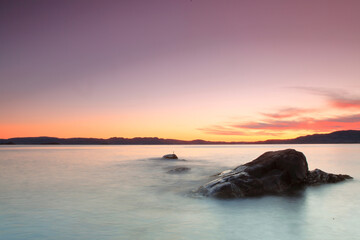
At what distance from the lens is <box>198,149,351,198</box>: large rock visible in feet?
39.7

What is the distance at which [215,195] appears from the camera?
38.3 ft

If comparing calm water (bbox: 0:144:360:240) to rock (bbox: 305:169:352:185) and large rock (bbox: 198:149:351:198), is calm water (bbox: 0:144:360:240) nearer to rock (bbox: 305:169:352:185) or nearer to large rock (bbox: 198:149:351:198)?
large rock (bbox: 198:149:351:198)

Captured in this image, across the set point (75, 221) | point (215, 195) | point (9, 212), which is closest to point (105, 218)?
point (75, 221)

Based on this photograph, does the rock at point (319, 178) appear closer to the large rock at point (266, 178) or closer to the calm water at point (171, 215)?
the large rock at point (266, 178)

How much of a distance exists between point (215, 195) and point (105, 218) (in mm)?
5061

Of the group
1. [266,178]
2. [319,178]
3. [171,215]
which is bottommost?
[171,215]

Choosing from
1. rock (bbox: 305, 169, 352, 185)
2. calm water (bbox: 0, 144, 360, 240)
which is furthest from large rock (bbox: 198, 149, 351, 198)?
calm water (bbox: 0, 144, 360, 240)

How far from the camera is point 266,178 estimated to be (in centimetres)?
1342

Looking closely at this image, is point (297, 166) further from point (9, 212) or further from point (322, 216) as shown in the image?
point (9, 212)

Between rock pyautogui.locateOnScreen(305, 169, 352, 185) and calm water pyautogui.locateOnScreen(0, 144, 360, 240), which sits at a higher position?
rock pyautogui.locateOnScreen(305, 169, 352, 185)

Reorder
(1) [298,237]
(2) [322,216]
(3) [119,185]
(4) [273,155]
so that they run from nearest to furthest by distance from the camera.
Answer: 1. (1) [298,237]
2. (2) [322,216]
3. (4) [273,155]
4. (3) [119,185]

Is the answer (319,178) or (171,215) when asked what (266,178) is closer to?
(319,178)

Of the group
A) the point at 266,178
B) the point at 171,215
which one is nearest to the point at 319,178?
the point at 266,178

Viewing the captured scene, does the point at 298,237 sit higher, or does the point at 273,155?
the point at 273,155
